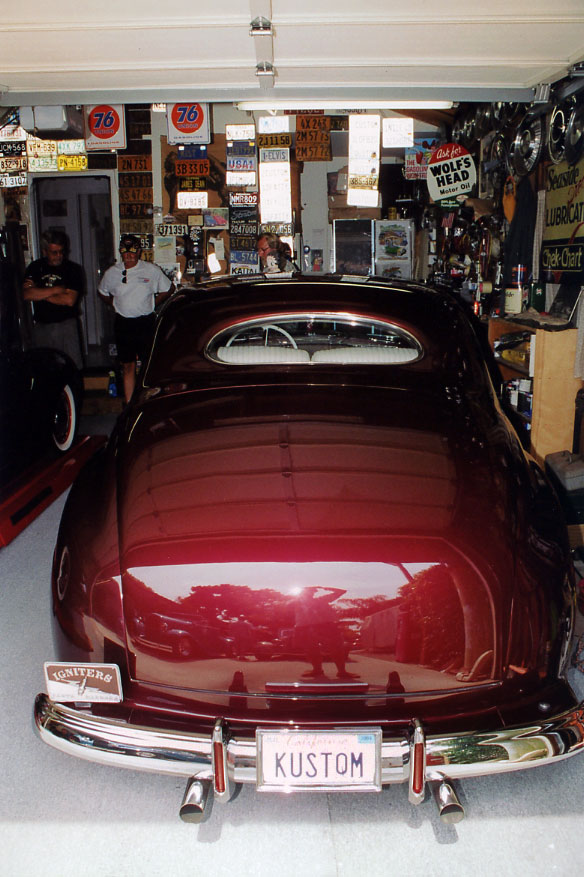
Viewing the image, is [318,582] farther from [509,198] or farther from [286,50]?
[509,198]

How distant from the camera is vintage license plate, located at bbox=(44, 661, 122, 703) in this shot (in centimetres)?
216

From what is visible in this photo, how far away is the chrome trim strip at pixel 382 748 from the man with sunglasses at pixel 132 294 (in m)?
6.89

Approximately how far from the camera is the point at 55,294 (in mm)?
7672

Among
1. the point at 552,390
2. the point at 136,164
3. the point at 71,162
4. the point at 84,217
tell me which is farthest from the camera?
the point at 84,217

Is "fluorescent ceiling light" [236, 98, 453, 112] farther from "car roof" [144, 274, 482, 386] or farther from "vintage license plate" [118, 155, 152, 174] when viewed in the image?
"vintage license plate" [118, 155, 152, 174]

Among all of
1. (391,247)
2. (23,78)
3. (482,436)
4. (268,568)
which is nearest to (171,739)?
(268,568)

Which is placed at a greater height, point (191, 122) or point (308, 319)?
point (191, 122)

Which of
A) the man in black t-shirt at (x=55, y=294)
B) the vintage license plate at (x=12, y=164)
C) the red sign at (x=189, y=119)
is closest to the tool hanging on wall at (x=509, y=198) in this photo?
the red sign at (x=189, y=119)

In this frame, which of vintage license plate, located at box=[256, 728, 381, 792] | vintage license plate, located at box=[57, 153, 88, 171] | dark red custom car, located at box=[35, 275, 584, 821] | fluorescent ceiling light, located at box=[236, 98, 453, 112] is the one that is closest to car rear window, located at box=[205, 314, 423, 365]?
dark red custom car, located at box=[35, 275, 584, 821]

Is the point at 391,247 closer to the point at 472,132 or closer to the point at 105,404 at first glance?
the point at 472,132

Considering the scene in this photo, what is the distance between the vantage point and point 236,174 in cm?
1151

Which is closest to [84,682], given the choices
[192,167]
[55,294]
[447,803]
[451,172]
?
[447,803]

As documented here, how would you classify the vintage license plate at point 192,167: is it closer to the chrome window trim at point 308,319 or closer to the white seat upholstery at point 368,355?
the chrome window trim at point 308,319

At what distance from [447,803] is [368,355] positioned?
1.86 meters
